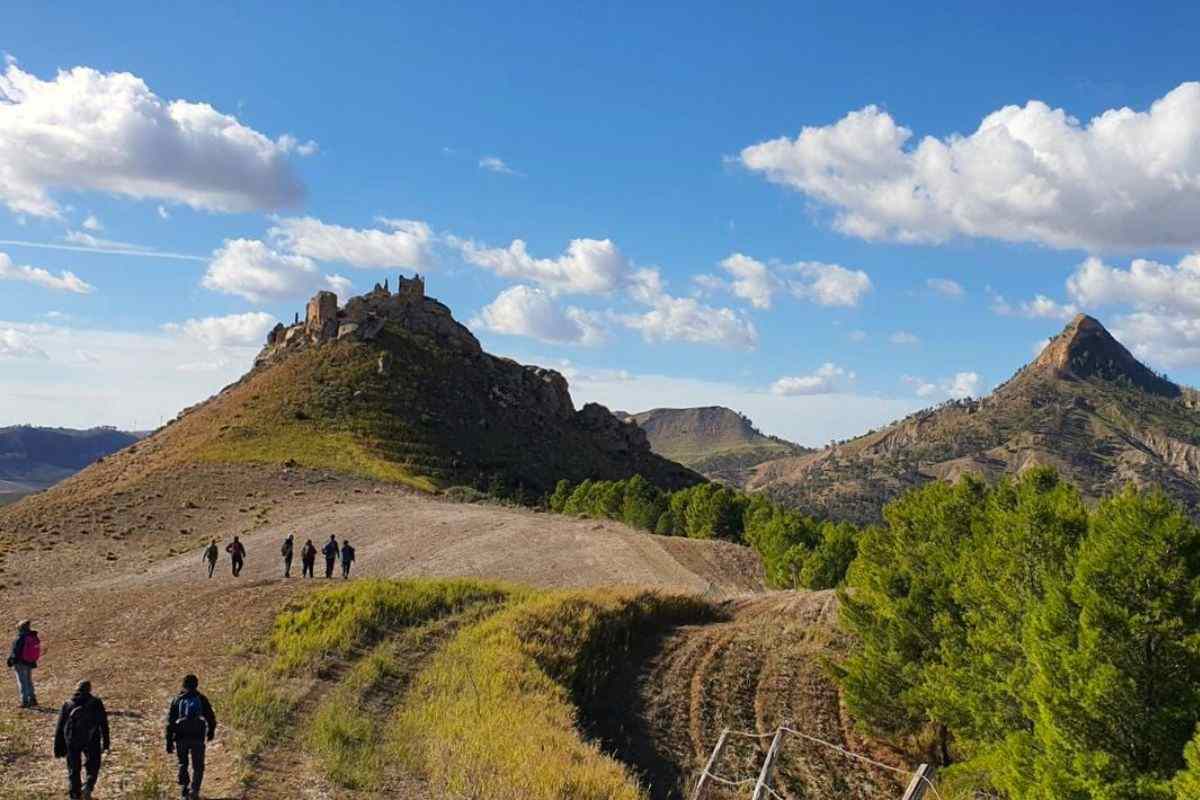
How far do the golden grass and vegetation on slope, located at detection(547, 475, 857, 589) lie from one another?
20.0 m

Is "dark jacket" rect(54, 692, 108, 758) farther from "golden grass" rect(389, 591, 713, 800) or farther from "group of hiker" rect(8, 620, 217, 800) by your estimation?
"golden grass" rect(389, 591, 713, 800)

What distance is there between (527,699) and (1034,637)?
11.1 metres

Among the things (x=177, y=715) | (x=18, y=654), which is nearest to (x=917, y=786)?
(x=177, y=715)

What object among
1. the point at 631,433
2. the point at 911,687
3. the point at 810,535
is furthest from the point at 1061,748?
the point at 631,433

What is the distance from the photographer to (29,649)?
54.6 ft

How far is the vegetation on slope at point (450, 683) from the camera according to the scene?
14.3 meters

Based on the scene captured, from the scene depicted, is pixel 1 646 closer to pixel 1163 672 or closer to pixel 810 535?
pixel 1163 672

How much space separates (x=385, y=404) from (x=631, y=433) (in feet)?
153

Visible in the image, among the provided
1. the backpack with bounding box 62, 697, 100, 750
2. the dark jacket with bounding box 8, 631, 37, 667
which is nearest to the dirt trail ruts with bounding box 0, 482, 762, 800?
the backpack with bounding box 62, 697, 100, 750

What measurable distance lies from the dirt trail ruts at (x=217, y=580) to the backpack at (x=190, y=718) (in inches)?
42.9

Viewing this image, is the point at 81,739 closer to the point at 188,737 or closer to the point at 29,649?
the point at 188,737

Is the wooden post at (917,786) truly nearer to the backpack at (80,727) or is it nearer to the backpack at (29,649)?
the backpack at (80,727)

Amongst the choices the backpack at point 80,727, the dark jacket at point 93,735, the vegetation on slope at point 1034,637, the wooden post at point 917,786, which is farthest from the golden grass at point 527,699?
the vegetation on slope at point 1034,637

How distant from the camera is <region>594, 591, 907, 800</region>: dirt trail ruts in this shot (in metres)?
22.1
